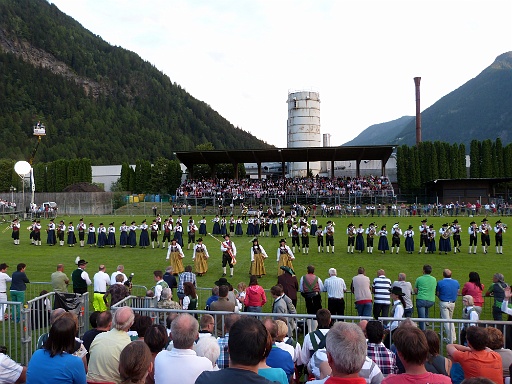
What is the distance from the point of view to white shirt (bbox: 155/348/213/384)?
3.78 meters

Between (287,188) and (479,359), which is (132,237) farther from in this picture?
(287,188)

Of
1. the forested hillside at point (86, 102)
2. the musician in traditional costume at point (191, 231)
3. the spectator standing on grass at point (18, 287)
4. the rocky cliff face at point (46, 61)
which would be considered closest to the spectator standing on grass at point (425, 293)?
the spectator standing on grass at point (18, 287)

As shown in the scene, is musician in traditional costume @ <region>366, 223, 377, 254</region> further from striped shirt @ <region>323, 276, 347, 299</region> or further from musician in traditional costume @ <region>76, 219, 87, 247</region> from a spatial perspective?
musician in traditional costume @ <region>76, 219, 87, 247</region>

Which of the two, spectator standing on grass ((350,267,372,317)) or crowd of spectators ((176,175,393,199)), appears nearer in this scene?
spectator standing on grass ((350,267,372,317))

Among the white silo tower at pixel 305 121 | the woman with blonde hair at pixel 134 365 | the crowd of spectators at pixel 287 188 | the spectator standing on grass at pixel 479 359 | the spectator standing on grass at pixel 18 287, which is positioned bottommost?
the spectator standing on grass at pixel 18 287

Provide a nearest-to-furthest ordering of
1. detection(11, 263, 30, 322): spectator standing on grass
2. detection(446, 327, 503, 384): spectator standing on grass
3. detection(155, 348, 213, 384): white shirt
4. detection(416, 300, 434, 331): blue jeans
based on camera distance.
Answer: detection(155, 348, 213, 384): white shirt → detection(446, 327, 503, 384): spectator standing on grass → detection(416, 300, 434, 331): blue jeans → detection(11, 263, 30, 322): spectator standing on grass

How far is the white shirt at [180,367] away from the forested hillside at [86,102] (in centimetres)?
12661

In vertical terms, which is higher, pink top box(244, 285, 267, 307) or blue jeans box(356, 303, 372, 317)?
pink top box(244, 285, 267, 307)

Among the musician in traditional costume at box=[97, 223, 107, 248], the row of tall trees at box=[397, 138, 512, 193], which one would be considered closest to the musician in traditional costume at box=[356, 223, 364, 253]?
the musician in traditional costume at box=[97, 223, 107, 248]

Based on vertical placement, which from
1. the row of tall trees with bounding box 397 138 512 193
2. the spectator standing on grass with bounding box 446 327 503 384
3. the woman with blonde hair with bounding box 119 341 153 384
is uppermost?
the row of tall trees with bounding box 397 138 512 193

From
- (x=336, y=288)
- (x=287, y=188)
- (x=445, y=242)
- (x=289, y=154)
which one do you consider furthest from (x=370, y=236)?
(x=289, y=154)

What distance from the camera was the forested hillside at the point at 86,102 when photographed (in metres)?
132

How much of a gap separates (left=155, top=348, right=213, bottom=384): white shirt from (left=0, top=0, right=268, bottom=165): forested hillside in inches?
4985

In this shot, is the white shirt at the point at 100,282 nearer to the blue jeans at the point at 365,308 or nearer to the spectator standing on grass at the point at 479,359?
the blue jeans at the point at 365,308
